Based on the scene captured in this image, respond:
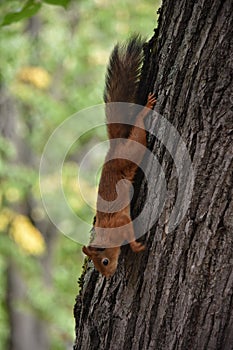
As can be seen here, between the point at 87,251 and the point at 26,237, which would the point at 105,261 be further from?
the point at 26,237

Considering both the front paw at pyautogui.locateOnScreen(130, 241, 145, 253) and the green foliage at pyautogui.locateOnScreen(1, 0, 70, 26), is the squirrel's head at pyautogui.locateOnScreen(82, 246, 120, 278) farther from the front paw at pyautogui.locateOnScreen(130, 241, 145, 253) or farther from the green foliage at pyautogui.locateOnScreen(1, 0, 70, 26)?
the green foliage at pyautogui.locateOnScreen(1, 0, 70, 26)

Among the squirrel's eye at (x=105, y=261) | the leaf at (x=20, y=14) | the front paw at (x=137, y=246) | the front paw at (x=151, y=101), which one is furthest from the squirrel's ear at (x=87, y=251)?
the leaf at (x=20, y=14)

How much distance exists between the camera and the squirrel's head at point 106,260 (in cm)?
174

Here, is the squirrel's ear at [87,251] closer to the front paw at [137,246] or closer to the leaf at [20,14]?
the front paw at [137,246]

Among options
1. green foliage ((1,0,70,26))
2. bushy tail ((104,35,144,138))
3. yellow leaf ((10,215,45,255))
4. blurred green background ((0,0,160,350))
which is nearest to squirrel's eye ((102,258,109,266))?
bushy tail ((104,35,144,138))

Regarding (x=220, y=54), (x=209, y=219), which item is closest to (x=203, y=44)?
(x=220, y=54)

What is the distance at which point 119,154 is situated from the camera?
74.9 inches

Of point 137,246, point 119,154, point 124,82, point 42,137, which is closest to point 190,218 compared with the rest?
point 137,246

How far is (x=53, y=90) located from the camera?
9141mm

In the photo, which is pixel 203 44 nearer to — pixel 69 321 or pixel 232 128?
pixel 232 128

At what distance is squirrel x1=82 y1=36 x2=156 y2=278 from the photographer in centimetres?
176

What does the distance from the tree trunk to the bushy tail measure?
0.15m

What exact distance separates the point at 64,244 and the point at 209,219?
804cm

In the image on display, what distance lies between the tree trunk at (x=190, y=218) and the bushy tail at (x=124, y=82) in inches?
6.1
